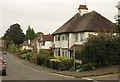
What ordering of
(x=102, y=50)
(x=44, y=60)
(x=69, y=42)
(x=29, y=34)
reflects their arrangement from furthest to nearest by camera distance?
(x=29, y=34) < (x=69, y=42) < (x=44, y=60) < (x=102, y=50)

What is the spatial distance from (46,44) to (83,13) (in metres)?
27.6

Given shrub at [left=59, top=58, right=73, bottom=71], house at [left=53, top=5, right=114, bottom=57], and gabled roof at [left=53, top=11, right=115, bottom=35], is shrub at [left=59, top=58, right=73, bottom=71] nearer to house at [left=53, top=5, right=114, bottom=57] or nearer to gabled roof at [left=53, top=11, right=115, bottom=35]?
house at [left=53, top=5, right=114, bottom=57]

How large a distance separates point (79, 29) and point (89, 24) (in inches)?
75.5

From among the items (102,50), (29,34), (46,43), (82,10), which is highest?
(29,34)

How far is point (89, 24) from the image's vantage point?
4016 cm

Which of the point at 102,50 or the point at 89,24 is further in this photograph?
the point at 89,24

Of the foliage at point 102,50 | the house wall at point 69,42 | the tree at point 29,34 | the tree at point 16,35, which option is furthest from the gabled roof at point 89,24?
the tree at point 29,34

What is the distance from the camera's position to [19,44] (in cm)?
12188

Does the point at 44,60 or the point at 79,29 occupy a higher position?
the point at 79,29

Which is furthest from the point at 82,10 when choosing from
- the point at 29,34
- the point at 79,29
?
the point at 29,34

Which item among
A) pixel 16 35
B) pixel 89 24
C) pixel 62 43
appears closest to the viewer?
pixel 89 24

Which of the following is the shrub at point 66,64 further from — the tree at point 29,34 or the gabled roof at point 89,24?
the tree at point 29,34

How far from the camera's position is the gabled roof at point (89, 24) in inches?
1554

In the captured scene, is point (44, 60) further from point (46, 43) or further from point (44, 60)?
point (46, 43)
